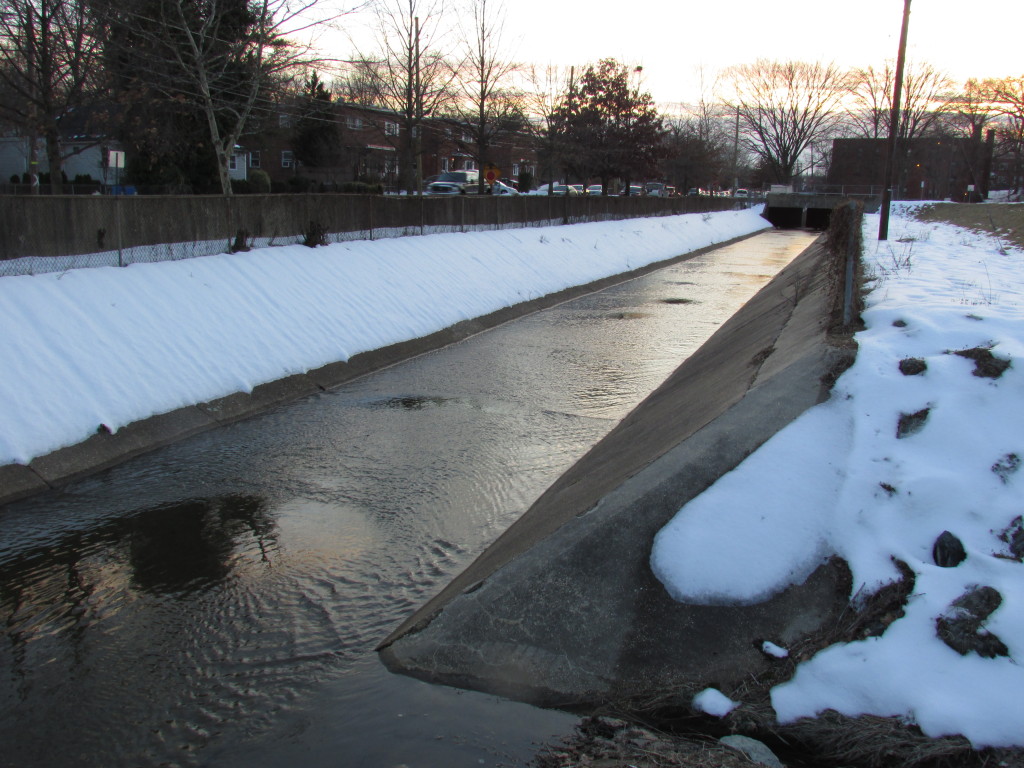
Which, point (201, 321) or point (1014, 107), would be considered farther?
point (1014, 107)

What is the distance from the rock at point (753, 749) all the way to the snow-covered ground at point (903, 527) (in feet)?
0.63

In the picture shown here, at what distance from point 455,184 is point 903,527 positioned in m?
49.9

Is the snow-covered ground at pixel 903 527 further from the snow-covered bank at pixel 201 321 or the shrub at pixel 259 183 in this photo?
the shrub at pixel 259 183

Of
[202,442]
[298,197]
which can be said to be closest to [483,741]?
[202,442]

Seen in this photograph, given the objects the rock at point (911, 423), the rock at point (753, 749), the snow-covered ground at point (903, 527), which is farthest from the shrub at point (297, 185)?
the rock at point (753, 749)

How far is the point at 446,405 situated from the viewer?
440 inches

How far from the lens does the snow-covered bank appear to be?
29.7 ft

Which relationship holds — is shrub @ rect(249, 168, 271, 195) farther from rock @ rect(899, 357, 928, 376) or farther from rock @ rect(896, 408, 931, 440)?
rock @ rect(896, 408, 931, 440)

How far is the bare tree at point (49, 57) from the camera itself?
869 inches

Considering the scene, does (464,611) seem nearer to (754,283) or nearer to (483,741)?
(483,741)

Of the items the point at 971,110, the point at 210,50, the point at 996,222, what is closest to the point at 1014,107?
the point at 971,110

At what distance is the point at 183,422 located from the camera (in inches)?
388

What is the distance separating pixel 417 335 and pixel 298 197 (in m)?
4.09

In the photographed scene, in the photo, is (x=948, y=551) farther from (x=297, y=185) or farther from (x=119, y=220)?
(x=297, y=185)
